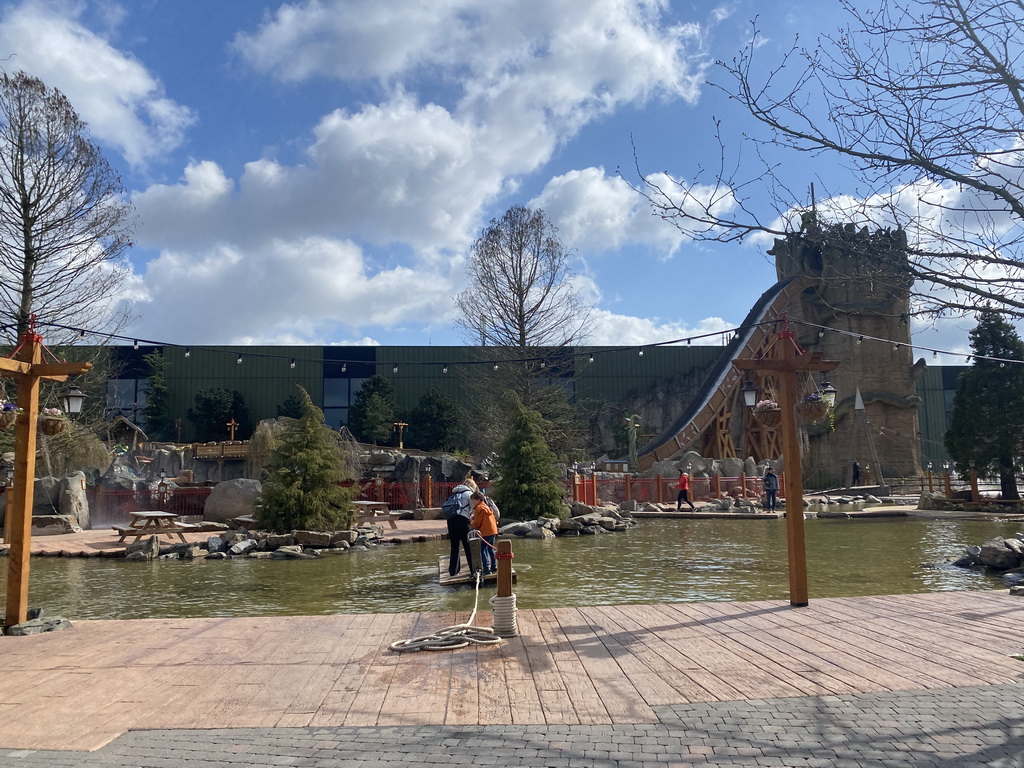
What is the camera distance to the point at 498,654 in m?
5.50

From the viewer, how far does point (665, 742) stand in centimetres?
362

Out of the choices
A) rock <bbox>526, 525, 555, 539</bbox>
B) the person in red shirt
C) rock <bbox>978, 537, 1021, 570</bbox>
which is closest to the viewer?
rock <bbox>978, 537, 1021, 570</bbox>

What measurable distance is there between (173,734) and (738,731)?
289 cm

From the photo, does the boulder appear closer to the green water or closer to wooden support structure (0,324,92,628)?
the green water

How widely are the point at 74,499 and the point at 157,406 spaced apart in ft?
100

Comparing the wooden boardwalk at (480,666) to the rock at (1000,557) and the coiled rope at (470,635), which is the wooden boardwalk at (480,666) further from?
the rock at (1000,557)

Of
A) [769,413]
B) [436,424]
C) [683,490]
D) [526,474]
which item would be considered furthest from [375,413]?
[769,413]

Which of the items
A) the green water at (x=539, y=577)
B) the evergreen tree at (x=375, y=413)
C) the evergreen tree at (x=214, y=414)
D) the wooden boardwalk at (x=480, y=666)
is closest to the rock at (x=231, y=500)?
the green water at (x=539, y=577)

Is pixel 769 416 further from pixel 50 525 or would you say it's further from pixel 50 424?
pixel 50 525

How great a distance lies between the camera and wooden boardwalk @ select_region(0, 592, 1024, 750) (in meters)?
4.21

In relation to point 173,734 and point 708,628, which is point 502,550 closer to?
point 708,628

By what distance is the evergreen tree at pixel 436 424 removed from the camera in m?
43.4

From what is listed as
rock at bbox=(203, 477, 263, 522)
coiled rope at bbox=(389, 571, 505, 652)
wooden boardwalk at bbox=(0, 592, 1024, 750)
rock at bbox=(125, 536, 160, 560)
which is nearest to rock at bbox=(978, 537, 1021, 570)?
wooden boardwalk at bbox=(0, 592, 1024, 750)

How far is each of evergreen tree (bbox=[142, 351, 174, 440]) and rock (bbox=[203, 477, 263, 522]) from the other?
30481 millimetres
